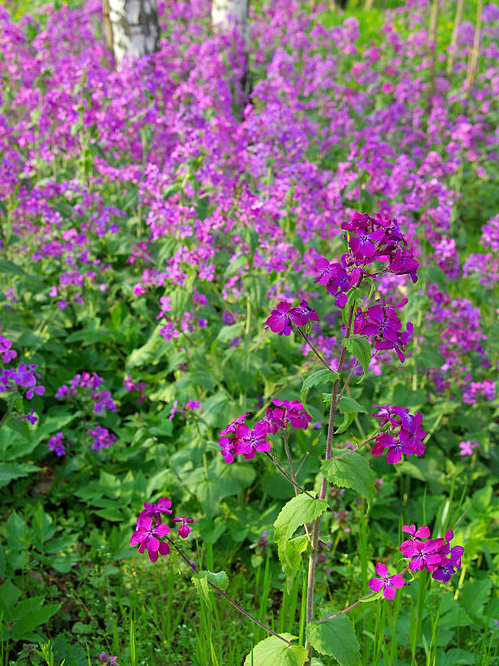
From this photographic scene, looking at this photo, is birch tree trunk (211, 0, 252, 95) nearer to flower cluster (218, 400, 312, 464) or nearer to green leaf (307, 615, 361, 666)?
flower cluster (218, 400, 312, 464)

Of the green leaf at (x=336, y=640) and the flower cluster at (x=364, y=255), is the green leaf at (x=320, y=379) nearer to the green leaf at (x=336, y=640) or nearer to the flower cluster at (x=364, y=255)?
the flower cluster at (x=364, y=255)

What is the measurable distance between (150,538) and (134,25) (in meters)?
6.29

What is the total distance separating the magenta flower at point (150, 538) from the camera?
1.60 metres

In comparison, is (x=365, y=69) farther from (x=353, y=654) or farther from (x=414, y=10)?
(x=353, y=654)

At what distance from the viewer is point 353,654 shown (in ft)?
5.70

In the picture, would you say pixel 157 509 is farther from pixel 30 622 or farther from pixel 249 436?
pixel 30 622

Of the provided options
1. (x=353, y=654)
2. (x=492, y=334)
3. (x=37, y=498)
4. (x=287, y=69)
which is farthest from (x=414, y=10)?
(x=353, y=654)

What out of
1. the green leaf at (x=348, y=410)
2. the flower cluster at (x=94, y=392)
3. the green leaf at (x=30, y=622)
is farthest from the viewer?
the flower cluster at (x=94, y=392)

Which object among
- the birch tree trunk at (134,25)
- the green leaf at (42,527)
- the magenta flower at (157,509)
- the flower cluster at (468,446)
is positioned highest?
the birch tree trunk at (134,25)

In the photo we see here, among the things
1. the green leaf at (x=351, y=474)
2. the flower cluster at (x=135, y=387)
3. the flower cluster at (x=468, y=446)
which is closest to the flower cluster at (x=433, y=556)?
the green leaf at (x=351, y=474)

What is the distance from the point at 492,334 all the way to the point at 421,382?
58 cm

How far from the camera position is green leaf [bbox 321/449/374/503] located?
164 cm

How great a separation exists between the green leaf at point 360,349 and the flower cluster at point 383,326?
25 millimetres

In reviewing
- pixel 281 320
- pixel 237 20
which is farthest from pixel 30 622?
pixel 237 20
